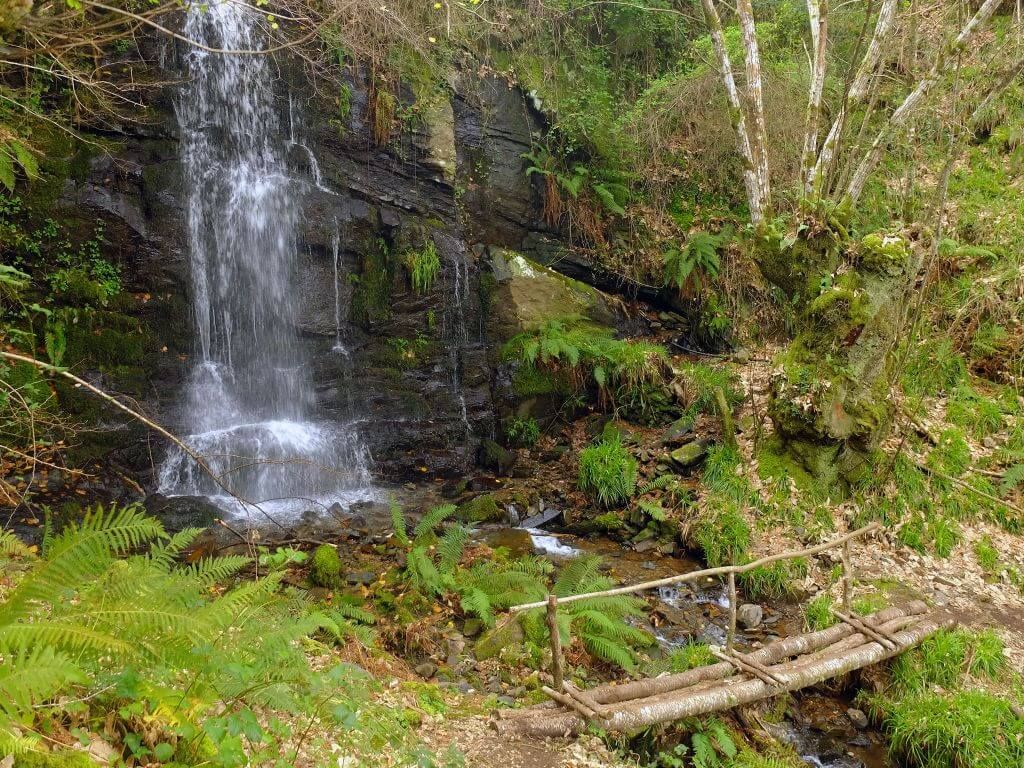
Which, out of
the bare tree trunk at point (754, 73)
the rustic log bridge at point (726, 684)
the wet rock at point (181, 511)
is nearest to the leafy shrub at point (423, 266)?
the wet rock at point (181, 511)

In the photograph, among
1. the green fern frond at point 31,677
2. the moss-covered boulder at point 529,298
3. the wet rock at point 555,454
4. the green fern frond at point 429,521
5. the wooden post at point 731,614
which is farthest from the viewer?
the moss-covered boulder at point 529,298

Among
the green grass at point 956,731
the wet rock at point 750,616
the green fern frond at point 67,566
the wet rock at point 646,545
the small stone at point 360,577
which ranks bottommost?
the green grass at point 956,731

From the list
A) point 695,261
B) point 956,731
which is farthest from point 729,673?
point 695,261

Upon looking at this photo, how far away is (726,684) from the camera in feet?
15.0

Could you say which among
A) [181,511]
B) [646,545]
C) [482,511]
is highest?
[181,511]

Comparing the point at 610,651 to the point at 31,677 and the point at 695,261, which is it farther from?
the point at 695,261

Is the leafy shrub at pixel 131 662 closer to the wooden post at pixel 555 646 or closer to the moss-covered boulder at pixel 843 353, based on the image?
the wooden post at pixel 555 646

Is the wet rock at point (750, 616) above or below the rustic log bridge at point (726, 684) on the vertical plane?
below

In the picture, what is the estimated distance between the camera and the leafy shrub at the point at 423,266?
34.2ft

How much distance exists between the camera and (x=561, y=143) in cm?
1198

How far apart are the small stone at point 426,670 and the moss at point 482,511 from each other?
122 inches

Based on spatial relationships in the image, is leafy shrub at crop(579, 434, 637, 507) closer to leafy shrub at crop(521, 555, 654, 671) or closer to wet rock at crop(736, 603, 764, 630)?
leafy shrub at crop(521, 555, 654, 671)

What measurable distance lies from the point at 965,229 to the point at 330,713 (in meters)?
11.2

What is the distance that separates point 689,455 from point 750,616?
276 centimetres
